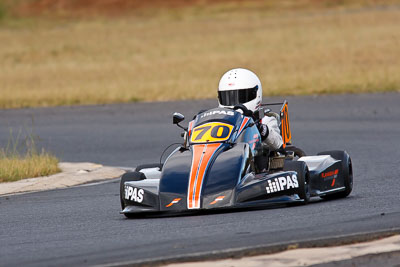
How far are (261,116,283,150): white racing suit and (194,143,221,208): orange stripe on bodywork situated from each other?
101cm

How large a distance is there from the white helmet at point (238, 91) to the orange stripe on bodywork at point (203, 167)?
3.84 ft

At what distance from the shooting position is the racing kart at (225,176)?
8.26m

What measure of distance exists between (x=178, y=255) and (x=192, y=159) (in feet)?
7.88

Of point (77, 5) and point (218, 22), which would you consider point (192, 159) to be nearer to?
point (218, 22)

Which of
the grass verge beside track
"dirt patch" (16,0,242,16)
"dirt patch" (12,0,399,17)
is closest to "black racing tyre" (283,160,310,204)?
the grass verge beside track

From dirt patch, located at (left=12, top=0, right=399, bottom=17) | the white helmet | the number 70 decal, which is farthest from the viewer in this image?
dirt patch, located at (left=12, top=0, right=399, bottom=17)

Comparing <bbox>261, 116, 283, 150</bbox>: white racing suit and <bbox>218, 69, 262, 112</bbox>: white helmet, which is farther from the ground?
<bbox>218, 69, 262, 112</bbox>: white helmet

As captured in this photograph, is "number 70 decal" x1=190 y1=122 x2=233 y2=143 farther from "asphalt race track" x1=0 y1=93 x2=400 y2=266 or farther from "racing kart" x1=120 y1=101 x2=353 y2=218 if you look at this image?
"asphalt race track" x1=0 y1=93 x2=400 y2=266

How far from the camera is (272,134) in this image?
31.8 ft

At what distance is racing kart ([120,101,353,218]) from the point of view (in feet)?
27.1

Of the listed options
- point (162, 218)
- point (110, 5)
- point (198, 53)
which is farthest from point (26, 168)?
point (110, 5)

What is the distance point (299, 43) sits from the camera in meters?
38.6

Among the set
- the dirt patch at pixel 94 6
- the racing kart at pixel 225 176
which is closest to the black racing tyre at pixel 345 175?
the racing kart at pixel 225 176

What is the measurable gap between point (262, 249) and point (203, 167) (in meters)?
2.12
